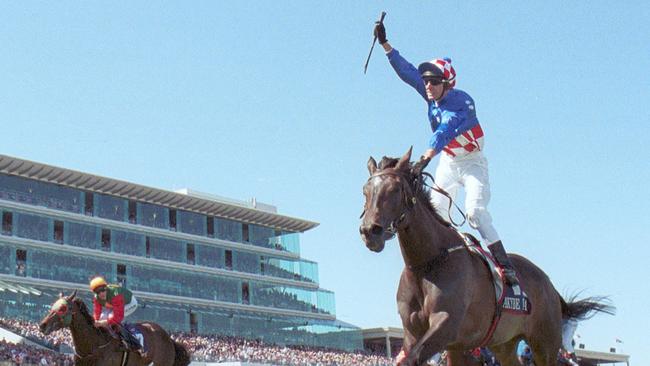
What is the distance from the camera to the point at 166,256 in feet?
245

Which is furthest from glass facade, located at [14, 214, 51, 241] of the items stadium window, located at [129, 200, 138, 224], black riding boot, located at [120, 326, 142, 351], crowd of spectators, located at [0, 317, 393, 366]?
black riding boot, located at [120, 326, 142, 351]

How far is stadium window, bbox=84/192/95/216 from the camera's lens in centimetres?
7019

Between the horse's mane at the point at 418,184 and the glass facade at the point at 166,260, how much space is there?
53.1m

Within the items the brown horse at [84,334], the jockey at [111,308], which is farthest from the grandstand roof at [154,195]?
the brown horse at [84,334]

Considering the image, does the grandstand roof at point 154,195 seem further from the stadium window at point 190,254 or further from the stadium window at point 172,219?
the stadium window at point 190,254

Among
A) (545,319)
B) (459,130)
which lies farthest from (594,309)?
(459,130)

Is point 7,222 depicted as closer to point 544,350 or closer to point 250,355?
point 250,355

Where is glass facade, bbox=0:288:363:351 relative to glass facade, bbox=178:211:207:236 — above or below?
below

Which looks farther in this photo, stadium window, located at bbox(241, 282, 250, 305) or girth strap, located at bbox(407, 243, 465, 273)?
stadium window, located at bbox(241, 282, 250, 305)

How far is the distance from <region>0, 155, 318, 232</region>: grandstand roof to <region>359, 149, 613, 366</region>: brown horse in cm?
6022

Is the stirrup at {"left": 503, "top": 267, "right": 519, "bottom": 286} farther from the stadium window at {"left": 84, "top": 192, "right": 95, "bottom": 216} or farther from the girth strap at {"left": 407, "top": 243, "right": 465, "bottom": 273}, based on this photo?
the stadium window at {"left": 84, "top": 192, "right": 95, "bottom": 216}

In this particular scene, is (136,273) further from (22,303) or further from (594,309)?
(594,309)

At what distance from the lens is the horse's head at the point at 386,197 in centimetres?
627

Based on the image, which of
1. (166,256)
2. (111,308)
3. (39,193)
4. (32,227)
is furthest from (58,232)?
(111,308)
